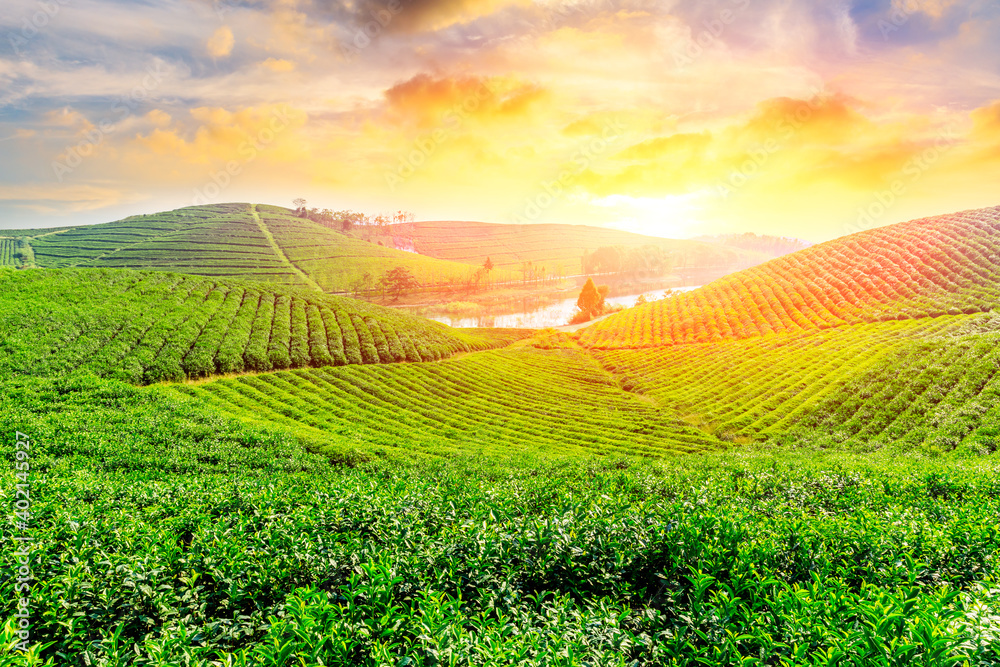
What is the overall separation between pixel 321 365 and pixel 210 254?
146 meters

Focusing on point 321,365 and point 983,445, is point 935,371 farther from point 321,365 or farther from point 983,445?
point 321,365

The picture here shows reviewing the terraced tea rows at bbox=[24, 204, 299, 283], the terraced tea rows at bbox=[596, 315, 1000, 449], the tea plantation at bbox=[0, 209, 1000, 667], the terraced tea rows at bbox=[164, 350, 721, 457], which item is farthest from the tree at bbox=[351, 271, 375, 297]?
the terraced tea rows at bbox=[596, 315, 1000, 449]

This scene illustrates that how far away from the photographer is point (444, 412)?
3744cm

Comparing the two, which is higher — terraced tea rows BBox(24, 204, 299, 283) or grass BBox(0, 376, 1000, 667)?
terraced tea rows BBox(24, 204, 299, 283)

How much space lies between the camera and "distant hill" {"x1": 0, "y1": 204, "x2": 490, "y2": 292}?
5615 inches

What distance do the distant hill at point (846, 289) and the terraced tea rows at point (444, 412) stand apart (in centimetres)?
2951

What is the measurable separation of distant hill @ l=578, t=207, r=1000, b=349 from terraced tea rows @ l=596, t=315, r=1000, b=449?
662 centimetres

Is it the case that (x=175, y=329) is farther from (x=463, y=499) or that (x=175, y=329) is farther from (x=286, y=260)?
(x=286, y=260)

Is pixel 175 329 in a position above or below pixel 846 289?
below

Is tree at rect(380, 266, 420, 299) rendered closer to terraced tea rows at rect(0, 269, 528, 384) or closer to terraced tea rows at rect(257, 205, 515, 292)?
terraced tea rows at rect(257, 205, 515, 292)

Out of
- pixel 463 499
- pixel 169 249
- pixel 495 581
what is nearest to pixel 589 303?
pixel 463 499

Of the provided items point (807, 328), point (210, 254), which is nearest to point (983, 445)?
point (807, 328)

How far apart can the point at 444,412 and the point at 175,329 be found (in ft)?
82.0

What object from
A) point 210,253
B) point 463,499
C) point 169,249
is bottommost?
point 463,499
